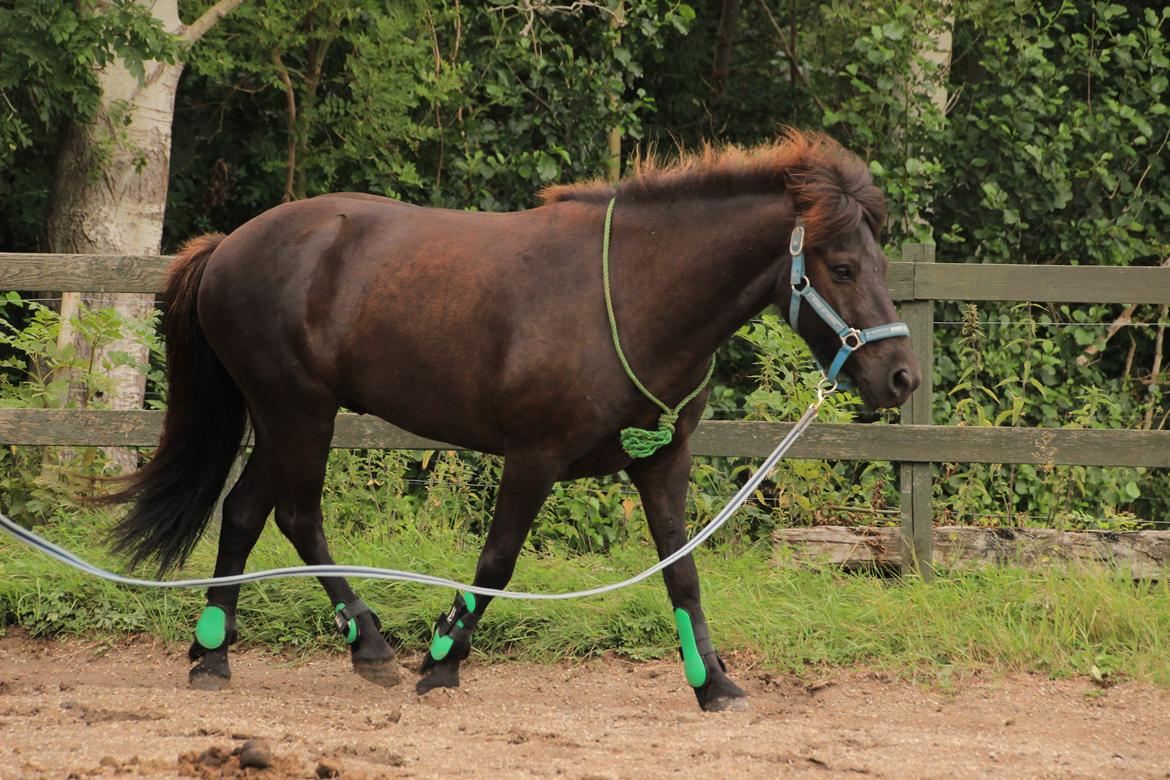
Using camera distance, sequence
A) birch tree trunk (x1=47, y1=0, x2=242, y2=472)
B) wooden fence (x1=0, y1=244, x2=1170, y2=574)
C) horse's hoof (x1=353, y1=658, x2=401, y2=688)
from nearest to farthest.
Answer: horse's hoof (x1=353, y1=658, x2=401, y2=688), wooden fence (x1=0, y1=244, x2=1170, y2=574), birch tree trunk (x1=47, y1=0, x2=242, y2=472)

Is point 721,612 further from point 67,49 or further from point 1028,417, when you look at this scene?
point 67,49

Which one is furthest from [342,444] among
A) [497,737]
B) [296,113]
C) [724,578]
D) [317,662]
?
[296,113]

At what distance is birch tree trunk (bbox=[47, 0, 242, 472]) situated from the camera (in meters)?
7.29

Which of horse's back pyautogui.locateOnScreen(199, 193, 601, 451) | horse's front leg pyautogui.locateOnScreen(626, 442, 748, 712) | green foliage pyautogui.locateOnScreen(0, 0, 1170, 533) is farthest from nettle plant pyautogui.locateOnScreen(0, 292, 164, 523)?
horse's front leg pyautogui.locateOnScreen(626, 442, 748, 712)

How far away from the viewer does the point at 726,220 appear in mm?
4367

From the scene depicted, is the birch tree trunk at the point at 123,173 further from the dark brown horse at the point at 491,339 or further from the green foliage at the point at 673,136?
the dark brown horse at the point at 491,339

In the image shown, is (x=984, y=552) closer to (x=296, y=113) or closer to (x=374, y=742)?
(x=374, y=742)

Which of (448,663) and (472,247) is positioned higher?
(472,247)

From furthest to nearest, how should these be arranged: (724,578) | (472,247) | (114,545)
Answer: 1. (724,578)
2. (114,545)
3. (472,247)

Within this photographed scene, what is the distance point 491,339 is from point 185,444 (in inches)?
59.9

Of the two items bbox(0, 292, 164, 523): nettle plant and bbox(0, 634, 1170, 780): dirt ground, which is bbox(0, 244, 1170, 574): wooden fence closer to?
bbox(0, 292, 164, 523): nettle plant

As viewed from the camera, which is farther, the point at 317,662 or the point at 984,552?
the point at 984,552

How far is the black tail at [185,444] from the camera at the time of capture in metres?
5.12

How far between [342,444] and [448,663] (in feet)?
5.49
